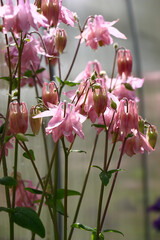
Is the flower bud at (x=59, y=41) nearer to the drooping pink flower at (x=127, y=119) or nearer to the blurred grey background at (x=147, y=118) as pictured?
the drooping pink flower at (x=127, y=119)

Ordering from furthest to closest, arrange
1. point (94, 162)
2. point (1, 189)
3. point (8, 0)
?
point (94, 162) < point (1, 189) < point (8, 0)

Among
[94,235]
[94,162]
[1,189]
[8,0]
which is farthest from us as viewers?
[94,162]

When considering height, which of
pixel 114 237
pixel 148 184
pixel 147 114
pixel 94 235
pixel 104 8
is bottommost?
pixel 114 237

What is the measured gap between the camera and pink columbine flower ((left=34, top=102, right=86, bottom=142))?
2.69 feet

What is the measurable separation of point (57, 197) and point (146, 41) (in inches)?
35.3

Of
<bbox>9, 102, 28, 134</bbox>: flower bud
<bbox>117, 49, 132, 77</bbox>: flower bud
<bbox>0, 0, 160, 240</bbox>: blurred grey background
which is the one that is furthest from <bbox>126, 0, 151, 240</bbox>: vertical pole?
<bbox>9, 102, 28, 134</bbox>: flower bud

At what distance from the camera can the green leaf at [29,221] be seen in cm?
88

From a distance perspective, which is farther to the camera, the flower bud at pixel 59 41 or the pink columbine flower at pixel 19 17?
the flower bud at pixel 59 41

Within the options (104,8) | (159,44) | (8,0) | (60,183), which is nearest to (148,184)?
(60,183)

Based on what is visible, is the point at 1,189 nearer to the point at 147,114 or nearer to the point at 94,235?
the point at 94,235

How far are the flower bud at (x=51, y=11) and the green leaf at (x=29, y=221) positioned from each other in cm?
41

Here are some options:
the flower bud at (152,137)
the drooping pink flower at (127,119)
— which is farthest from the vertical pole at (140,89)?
the drooping pink flower at (127,119)

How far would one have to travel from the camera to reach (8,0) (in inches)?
31.1

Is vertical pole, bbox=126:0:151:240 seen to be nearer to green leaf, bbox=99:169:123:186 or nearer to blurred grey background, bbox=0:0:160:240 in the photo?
blurred grey background, bbox=0:0:160:240
